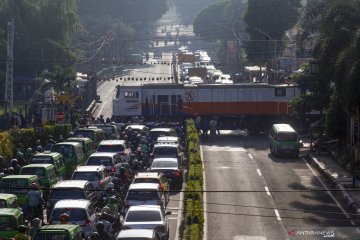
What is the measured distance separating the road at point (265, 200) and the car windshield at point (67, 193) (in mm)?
4201

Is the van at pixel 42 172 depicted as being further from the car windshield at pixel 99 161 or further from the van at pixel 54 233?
the van at pixel 54 233

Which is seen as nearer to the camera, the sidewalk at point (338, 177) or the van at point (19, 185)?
the van at point (19, 185)

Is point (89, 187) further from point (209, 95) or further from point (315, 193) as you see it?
point (209, 95)

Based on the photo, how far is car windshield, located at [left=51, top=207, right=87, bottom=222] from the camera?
92.3ft

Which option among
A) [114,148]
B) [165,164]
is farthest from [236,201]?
[114,148]

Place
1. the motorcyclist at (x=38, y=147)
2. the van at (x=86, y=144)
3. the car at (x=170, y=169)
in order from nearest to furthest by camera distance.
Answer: the car at (x=170, y=169) < the motorcyclist at (x=38, y=147) < the van at (x=86, y=144)

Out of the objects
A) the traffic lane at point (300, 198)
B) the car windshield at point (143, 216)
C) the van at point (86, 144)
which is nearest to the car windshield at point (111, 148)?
the van at point (86, 144)

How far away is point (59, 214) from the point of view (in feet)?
92.2

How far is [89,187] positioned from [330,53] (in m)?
17.9

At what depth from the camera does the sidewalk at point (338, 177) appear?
36438 millimetres

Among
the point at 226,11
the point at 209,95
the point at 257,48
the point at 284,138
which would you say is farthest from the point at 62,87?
the point at 226,11

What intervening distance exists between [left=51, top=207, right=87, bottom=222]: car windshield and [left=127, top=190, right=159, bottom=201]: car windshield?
4.03 metres

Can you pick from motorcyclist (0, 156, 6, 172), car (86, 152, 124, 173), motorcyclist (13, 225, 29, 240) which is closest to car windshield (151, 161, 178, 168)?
car (86, 152, 124, 173)

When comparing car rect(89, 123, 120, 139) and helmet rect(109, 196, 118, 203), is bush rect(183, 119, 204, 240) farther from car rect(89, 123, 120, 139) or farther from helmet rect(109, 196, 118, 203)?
car rect(89, 123, 120, 139)
